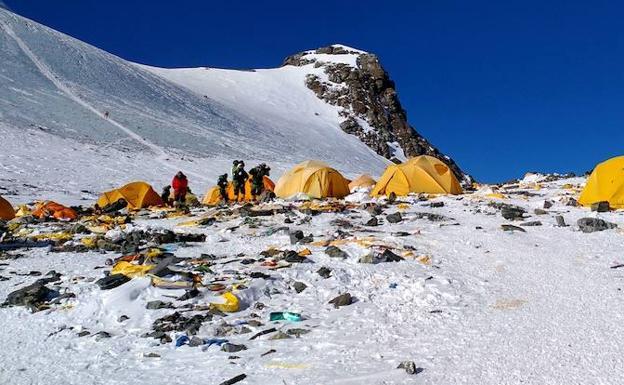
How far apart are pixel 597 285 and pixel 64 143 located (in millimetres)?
40801

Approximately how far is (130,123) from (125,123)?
24.3 inches

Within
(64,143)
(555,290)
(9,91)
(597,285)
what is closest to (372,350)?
(555,290)

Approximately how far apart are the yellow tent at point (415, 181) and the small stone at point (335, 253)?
11690 millimetres

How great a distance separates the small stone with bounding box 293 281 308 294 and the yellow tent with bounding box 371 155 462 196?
13611 millimetres

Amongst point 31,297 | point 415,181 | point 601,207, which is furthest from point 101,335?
point 415,181

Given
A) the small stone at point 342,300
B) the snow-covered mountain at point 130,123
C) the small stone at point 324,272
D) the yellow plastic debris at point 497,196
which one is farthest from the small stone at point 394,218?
the snow-covered mountain at point 130,123

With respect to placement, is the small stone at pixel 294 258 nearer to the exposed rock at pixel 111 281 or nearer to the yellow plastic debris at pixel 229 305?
the yellow plastic debris at pixel 229 305

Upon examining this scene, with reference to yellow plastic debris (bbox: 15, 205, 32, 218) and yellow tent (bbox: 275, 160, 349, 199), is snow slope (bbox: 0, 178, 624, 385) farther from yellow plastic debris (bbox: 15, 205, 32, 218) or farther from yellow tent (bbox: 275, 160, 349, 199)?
yellow tent (bbox: 275, 160, 349, 199)

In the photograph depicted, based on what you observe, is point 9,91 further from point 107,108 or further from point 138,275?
point 138,275

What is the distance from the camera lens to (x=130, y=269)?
9891mm

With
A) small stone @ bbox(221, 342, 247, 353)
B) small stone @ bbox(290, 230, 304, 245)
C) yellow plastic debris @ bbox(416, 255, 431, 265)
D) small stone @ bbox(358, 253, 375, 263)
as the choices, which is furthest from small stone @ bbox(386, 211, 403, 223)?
small stone @ bbox(221, 342, 247, 353)

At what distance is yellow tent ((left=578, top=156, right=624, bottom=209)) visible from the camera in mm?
16062

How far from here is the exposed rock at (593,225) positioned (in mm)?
12516

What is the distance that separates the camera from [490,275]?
950 centimetres
